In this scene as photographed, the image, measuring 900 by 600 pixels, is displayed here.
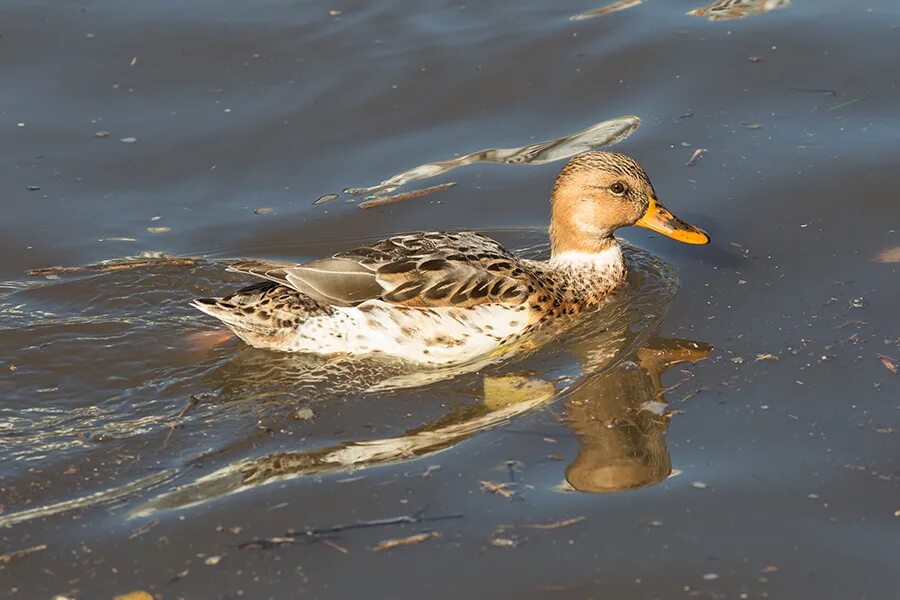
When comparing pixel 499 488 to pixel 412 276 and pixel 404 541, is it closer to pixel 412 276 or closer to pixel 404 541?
pixel 404 541

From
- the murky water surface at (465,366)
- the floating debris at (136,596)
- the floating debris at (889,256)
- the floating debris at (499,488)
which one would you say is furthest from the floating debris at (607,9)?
the floating debris at (136,596)

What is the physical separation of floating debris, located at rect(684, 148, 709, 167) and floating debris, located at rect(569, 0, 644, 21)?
2.13m

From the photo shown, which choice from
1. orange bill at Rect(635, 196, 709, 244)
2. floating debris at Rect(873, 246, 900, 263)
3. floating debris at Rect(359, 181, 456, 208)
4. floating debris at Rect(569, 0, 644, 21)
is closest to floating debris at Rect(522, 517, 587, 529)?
orange bill at Rect(635, 196, 709, 244)

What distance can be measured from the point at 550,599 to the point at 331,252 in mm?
3897

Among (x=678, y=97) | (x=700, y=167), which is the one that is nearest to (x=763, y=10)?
(x=678, y=97)

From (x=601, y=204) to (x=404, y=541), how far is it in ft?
10.7

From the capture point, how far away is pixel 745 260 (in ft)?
27.0

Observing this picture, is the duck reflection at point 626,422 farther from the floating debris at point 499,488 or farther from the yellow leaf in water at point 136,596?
the yellow leaf in water at point 136,596

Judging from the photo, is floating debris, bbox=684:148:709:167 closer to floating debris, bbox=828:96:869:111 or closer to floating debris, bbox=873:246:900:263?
floating debris, bbox=828:96:869:111

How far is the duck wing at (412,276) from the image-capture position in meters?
7.55

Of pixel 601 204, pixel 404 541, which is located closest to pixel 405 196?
pixel 601 204

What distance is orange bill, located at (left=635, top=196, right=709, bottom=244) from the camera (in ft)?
26.4

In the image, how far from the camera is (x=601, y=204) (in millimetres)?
8266

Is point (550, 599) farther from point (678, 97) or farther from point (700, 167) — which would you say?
point (678, 97)
